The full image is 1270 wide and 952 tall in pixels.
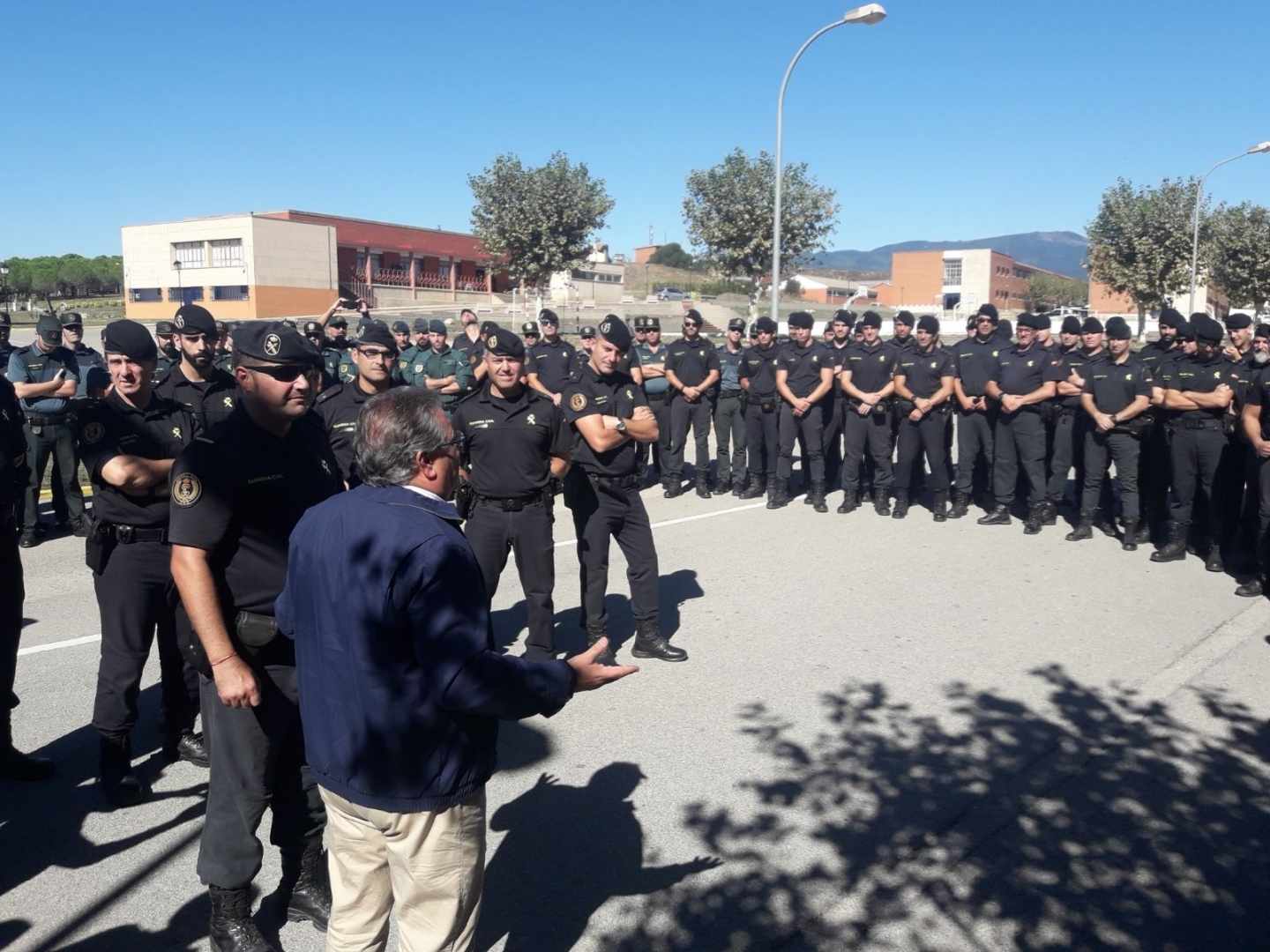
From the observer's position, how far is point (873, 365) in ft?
35.4

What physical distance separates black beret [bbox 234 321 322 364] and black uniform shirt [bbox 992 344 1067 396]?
8.24 meters

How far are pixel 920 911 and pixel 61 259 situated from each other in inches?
4096

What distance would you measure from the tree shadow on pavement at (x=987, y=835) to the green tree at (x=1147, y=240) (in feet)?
127

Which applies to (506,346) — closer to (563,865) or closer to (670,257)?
(563,865)

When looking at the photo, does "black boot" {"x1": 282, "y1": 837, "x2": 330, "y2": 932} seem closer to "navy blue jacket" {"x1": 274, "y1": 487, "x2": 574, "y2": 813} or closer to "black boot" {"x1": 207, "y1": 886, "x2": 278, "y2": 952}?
"black boot" {"x1": 207, "y1": 886, "x2": 278, "y2": 952}

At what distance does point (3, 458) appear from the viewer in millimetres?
4352

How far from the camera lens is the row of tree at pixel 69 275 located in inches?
3221

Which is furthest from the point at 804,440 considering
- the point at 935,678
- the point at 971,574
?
the point at 935,678

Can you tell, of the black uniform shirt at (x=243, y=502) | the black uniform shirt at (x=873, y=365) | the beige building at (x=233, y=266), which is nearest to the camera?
the black uniform shirt at (x=243, y=502)

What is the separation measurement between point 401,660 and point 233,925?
140cm

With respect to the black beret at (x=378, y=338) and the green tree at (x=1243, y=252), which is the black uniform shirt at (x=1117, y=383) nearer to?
the black beret at (x=378, y=338)

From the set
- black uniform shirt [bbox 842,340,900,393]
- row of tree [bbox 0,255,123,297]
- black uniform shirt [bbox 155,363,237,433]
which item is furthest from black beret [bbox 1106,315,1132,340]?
row of tree [bbox 0,255,123,297]

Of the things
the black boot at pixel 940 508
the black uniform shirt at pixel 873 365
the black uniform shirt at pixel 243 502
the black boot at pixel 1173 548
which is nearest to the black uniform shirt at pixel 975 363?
the black uniform shirt at pixel 873 365

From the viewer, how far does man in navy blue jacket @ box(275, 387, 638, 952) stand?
2.36 meters
